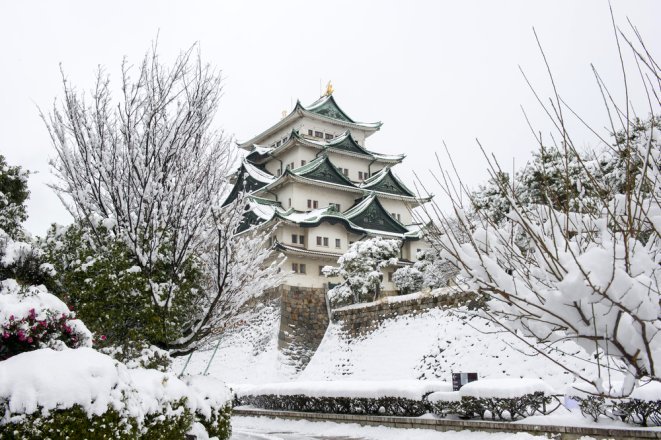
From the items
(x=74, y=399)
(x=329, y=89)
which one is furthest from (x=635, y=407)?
(x=329, y=89)

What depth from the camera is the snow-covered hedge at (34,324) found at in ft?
20.6

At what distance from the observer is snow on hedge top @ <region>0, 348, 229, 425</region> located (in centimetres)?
511

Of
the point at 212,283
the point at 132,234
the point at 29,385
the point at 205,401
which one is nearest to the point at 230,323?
the point at 212,283

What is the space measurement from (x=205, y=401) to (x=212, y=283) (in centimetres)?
243

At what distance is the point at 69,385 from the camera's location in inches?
209

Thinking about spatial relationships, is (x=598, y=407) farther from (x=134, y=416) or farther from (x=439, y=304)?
(x=439, y=304)

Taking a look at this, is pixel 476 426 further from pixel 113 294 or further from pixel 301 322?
pixel 301 322

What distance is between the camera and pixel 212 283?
9.94m

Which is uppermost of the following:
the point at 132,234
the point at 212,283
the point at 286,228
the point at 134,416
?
the point at 286,228

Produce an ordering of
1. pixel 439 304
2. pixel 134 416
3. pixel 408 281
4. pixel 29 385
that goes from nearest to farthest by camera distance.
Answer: pixel 29 385 < pixel 134 416 < pixel 439 304 < pixel 408 281

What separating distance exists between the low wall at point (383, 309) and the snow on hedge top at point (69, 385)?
16312 millimetres

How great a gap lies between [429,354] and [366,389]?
6.20 meters

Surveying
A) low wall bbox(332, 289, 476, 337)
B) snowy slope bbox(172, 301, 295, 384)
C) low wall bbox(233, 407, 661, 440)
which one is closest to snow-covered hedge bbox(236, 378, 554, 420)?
low wall bbox(233, 407, 661, 440)

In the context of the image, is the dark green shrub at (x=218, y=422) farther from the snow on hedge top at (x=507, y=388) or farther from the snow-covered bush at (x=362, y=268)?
the snow-covered bush at (x=362, y=268)
